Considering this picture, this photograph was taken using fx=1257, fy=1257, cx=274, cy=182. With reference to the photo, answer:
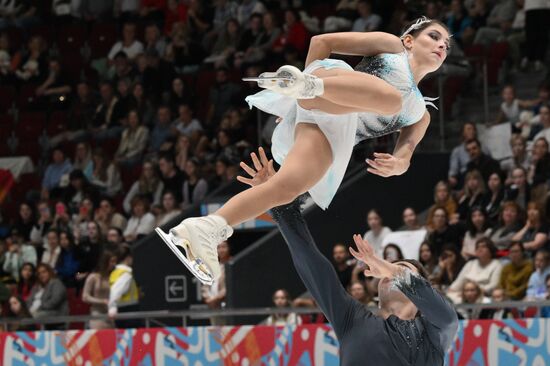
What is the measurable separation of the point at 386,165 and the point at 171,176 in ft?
28.5

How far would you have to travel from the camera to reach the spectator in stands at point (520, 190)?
10984 mm

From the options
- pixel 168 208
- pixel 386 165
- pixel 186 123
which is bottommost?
pixel 168 208

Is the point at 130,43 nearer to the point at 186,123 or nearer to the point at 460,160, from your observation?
the point at 186,123

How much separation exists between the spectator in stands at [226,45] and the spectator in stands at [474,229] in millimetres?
5436

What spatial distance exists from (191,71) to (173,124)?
3.94 ft

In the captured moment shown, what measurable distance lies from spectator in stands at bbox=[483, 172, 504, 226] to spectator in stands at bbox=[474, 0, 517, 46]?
2.95m

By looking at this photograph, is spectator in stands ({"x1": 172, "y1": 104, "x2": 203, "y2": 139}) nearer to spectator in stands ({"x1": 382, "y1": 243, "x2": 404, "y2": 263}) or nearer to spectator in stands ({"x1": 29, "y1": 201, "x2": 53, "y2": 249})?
spectator in stands ({"x1": 29, "y1": 201, "x2": 53, "y2": 249})

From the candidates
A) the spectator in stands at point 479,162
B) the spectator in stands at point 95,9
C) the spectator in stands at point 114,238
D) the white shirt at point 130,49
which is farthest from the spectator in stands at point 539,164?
the spectator in stands at point 95,9

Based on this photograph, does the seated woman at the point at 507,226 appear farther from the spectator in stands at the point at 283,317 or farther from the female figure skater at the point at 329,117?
the female figure skater at the point at 329,117

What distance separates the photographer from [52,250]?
13.4 m

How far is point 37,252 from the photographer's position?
13.8m

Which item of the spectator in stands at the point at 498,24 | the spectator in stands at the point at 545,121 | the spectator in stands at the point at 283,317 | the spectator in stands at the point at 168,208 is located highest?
the spectator in stands at the point at 498,24

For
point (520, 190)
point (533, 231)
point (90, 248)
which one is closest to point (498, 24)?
point (520, 190)

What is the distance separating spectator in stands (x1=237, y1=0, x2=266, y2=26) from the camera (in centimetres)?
1567
